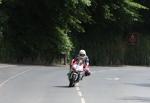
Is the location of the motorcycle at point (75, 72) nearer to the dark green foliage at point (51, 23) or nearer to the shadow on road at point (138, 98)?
the shadow on road at point (138, 98)

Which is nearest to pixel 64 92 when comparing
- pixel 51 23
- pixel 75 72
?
pixel 75 72

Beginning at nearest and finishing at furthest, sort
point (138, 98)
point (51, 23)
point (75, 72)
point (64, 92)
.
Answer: point (138, 98), point (64, 92), point (75, 72), point (51, 23)

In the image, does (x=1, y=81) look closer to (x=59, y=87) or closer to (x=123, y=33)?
(x=59, y=87)

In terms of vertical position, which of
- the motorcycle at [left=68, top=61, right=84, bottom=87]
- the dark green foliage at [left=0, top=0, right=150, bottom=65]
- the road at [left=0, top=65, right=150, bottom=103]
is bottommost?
the road at [left=0, top=65, right=150, bottom=103]

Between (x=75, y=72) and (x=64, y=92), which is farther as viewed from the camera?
(x=75, y=72)

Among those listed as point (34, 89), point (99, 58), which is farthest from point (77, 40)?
point (34, 89)

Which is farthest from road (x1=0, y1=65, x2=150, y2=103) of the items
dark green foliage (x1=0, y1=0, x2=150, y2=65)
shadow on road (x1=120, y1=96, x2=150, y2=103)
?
dark green foliage (x1=0, y1=0, x2=150, y2=65)

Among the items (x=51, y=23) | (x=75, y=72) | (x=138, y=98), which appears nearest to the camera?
(x=138, y=98)

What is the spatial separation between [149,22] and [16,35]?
15.9 m

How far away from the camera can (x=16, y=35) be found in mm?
52000

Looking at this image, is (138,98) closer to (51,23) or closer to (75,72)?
(75,72)

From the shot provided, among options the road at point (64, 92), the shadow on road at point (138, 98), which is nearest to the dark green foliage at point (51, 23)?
the road at point (64, 92)

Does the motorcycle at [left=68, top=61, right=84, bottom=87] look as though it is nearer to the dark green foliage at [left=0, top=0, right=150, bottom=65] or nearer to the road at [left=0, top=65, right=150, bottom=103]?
the road at [left=0, top=65, right=150, bottom=103]

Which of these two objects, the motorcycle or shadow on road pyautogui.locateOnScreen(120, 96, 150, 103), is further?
the motorcycle
